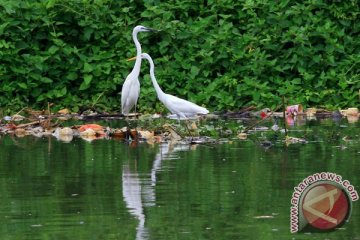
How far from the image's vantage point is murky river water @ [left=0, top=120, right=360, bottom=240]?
1047cm

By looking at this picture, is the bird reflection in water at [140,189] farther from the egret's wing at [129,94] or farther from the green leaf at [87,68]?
the green leaf at [87,68]

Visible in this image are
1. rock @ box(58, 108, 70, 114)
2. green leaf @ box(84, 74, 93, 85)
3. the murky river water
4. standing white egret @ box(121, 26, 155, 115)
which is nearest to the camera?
the murky river water

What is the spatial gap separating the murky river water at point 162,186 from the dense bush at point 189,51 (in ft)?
15.4

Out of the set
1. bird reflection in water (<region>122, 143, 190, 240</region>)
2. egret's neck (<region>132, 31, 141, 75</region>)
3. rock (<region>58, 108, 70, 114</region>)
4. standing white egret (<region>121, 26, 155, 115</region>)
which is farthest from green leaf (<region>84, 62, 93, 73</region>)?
bird reflection in water (<region>122, 143, 190, 240</region>)

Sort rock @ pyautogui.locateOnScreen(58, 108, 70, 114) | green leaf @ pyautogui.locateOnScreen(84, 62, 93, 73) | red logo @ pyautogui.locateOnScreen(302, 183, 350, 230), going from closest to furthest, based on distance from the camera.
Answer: red logo @ pyautogui.locateOnScreen(302, 183, 350, 230)
rock @ pyautogui.locateOnScreen(58, 108, 70, 114)
green leaf @ pyautogui.locateOnScreen(84, 62, 93, 73)

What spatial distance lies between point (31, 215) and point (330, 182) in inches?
109

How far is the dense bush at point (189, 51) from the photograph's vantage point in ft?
74.7

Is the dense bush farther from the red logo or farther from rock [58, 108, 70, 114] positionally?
the red logo

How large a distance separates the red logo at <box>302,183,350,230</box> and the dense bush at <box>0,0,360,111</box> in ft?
37.0

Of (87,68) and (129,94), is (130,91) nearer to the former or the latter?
(129,94)

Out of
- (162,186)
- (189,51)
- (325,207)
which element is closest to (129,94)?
(189,51)

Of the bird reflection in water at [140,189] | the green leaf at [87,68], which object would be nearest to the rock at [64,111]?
the green leaf at [87,68]

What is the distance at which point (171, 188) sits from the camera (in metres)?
12.7

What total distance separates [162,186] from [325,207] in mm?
2752
